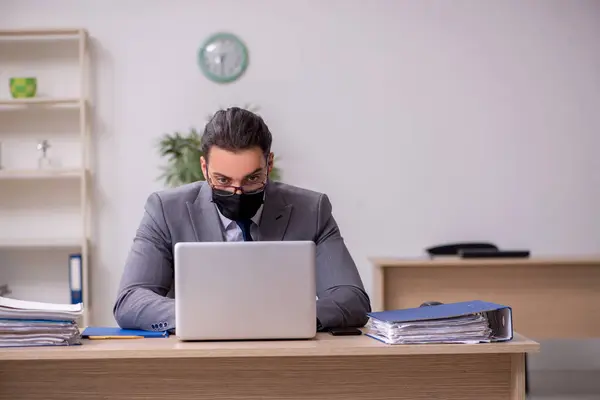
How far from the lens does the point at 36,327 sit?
5.80 ft

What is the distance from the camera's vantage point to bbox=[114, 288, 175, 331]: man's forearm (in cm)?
199

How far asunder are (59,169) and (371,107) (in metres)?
1.88

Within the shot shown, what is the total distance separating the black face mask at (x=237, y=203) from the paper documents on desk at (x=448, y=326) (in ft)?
2.01

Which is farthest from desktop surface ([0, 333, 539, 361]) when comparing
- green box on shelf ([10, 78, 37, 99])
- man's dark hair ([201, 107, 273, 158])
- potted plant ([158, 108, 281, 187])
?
green box on shelf ([10, 78, 37, 99])

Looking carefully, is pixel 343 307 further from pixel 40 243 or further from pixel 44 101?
pixel 44 101

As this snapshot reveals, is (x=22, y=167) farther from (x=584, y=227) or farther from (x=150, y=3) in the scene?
(x=584, y=227)

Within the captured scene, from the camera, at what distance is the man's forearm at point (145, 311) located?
1989 mm

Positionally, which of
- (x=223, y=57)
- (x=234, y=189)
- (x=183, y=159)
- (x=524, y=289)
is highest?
(x=223, y=57)

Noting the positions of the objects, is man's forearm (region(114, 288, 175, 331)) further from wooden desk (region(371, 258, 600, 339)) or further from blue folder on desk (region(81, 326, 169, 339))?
wooden desk (region(371, 258, 600, 339))

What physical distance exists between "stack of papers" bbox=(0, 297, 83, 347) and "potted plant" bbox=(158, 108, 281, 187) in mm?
2566

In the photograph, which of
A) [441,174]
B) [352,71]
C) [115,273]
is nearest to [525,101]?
[441,174]

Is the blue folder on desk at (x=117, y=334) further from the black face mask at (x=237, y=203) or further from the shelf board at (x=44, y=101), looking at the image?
the shelf board at (x=44, y=101)

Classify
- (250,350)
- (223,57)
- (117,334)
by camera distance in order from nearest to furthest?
(250,350) < (117,334) < (223,57)

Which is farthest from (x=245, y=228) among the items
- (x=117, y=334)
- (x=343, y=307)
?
(x=117, y=334)
